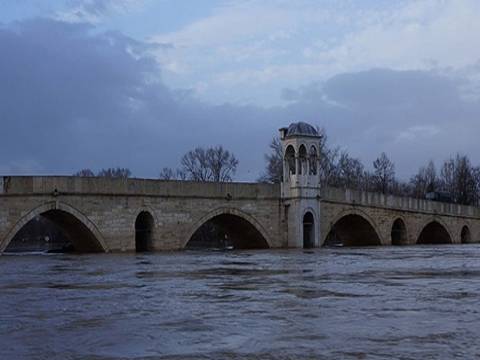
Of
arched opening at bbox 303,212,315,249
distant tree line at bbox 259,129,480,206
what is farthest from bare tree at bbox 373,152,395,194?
arched opening at bbox 303,212,315,249

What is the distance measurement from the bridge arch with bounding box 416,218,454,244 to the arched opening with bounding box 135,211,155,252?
21.4 meters

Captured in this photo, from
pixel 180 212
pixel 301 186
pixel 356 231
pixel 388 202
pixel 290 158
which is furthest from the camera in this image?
pixel 356 231

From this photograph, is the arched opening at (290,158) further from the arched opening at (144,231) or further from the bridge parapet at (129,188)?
the arched opening at (144,231)

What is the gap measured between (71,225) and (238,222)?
25.8ft

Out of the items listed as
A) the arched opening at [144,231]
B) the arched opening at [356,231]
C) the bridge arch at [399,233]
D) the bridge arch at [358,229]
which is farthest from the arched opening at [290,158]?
the bridge arch at [399,233]

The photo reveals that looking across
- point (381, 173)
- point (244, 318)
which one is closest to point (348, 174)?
point (381, 173)

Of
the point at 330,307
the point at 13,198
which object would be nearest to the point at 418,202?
the point at 13,198

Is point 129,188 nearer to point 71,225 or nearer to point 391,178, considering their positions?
point 71,225

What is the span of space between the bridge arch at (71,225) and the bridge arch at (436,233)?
2360 centimetres

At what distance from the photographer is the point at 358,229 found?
36938 millimetres

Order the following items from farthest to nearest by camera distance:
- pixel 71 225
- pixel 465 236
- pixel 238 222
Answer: pixel 465 236 < pixel 238 222 < pixel 71 225

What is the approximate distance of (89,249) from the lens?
26328 millimetres

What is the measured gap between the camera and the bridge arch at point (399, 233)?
3875cm

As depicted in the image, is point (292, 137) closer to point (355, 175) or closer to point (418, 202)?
point (418, 202)
